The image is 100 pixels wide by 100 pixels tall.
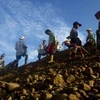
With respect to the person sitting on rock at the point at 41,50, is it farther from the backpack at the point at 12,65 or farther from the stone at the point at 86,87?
the stone at the point at 86,87

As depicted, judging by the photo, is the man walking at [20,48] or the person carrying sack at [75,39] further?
the man walking at [20,48]

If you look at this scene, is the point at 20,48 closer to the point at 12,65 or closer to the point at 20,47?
the point at 20,47

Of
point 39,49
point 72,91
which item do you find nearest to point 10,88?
point 72,91

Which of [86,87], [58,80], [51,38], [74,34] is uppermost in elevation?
[51,38]

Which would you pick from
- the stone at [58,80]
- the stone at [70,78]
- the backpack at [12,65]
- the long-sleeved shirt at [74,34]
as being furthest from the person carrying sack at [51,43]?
the stone at [58,80]

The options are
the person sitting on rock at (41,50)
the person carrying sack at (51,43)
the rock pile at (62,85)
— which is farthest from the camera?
the person sitting on rock at (41,50)

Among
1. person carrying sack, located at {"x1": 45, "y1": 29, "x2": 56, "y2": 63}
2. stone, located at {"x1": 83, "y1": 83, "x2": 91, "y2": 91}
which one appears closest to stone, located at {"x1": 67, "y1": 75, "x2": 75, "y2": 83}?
stone, located at {"x1": 83, "y1": 83, "x2": 91, "y2": 91}

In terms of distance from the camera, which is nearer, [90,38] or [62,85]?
[62,85]

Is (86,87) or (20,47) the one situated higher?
(20,47)

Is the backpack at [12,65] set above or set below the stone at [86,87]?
above

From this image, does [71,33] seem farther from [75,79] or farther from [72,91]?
[72,91]

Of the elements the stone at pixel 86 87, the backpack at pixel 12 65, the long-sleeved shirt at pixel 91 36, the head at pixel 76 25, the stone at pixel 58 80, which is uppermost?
the long-sleeved shirt at pixel 91 36

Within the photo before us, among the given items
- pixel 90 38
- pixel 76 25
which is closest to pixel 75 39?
pixel 76 25

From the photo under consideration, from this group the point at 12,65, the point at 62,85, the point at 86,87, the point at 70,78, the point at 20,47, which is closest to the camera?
the point at 86,87
